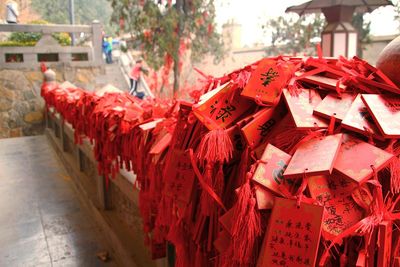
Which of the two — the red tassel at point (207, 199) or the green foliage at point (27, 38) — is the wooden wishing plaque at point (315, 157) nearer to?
the red tassel at point (207, 199)

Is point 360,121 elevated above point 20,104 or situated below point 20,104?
above

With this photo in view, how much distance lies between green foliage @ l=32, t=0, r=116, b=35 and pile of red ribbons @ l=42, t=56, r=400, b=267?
2723 cm

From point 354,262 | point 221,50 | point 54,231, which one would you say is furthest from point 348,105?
point 221,50

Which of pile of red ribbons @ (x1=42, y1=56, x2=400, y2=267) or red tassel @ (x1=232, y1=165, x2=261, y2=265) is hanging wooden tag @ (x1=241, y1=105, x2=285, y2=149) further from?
red tassel @ (x1=232, y1=165, x2=261, y2=265)

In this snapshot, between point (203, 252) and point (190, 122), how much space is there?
390 mm

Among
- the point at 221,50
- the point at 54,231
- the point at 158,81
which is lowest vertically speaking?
the point at 54,231

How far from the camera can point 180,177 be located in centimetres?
116

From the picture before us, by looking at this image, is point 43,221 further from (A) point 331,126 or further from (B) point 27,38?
(B) point 27,38

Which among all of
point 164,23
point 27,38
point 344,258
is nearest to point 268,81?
point 344,258

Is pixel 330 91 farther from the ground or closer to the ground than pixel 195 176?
farther from the ground

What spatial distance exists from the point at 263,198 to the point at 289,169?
0.09 m

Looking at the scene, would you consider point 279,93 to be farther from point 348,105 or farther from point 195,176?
point 195,176

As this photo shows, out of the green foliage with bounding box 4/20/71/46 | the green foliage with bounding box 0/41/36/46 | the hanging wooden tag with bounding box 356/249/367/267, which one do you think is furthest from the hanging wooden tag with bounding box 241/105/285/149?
the green foliage with bounding box 4/20/71/46

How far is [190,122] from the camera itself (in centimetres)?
117
